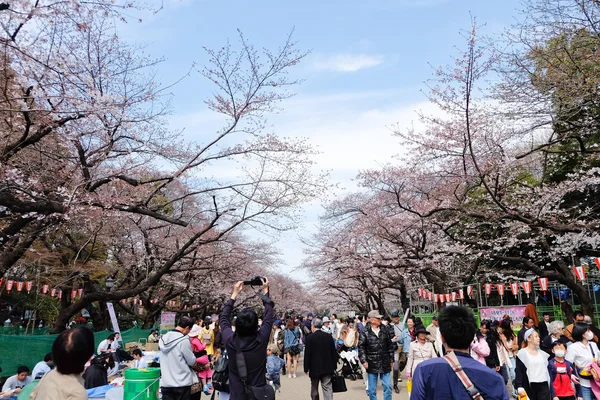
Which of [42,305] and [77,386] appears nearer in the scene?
[77,386]

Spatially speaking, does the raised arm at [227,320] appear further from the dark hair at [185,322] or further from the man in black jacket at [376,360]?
the man in black jacket at [376,360]

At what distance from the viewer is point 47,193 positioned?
31.8 feet

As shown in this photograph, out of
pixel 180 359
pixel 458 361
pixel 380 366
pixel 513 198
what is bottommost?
pixel 380 366

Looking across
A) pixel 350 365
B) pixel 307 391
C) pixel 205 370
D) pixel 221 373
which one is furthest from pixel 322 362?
pixel 350 365

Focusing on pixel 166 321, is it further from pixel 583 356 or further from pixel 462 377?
pixel 462 377

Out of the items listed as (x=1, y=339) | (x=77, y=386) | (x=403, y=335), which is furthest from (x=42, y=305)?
(x=77, y=386)

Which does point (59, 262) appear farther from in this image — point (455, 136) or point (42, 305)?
point (455, 136)

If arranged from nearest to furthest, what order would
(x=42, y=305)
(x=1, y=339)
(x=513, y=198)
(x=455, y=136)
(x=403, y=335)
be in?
1. (x=1, y=339)
2. (x=403, y=335)
3. (x=455, y=136)
4. (x=513, y=198)
5. (x=42, y=305)

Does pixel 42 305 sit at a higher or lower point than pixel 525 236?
lower

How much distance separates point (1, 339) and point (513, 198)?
16009 millimetres

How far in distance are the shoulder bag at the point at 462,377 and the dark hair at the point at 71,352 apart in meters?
2.16

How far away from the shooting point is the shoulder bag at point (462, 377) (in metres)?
2.35

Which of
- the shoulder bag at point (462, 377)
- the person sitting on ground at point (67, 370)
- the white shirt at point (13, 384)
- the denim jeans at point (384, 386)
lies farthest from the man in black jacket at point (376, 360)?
the person sitting on ground at point (67, 370)

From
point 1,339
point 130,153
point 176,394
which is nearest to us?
point 176,394
